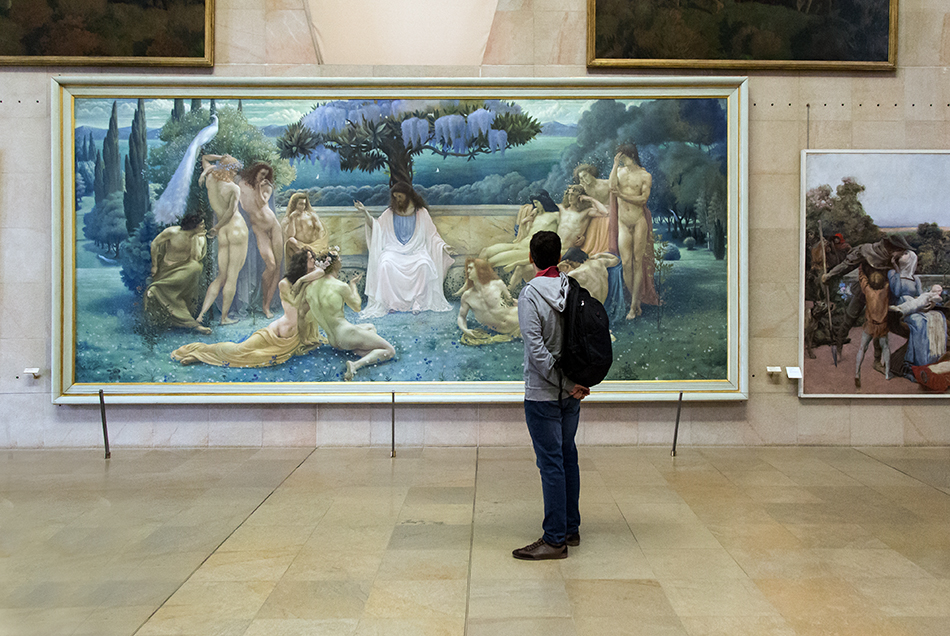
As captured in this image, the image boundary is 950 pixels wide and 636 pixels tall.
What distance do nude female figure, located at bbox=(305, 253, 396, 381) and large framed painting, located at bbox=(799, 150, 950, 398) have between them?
5.15m

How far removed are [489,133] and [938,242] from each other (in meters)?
5.55

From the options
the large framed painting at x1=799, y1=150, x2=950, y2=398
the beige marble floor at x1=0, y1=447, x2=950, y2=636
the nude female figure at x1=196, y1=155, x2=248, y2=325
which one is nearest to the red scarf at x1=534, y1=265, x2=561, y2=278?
the beige marble floor at x1=0, y1=447, x2=950, y2=636

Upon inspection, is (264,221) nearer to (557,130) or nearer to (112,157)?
(112,157)

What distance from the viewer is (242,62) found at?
27.6ft

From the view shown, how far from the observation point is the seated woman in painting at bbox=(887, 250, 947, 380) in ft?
27.3

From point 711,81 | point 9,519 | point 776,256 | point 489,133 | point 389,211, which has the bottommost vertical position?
point 9,519

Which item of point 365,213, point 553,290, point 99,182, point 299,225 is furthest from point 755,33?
point 99,182

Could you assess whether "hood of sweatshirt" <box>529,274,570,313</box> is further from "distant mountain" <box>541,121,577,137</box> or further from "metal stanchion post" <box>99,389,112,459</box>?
"metal stanchion post" <box>99,389,112,459</box>

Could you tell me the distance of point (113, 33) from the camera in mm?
8312

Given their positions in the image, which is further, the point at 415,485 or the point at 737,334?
the point at 737,334

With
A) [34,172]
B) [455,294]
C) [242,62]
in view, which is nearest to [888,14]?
[455,294]

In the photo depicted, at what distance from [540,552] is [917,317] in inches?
249

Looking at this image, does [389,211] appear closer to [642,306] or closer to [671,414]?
[642,306]

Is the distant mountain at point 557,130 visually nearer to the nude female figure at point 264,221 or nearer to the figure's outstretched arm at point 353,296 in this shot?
the figure's outstretched arm at point 353,296
